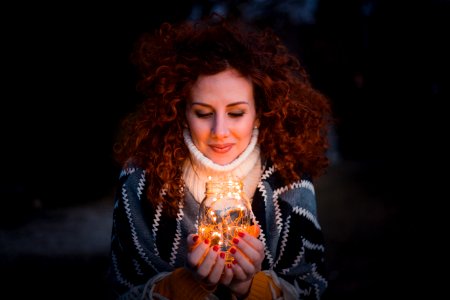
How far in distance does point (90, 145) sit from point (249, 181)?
4.62 meters

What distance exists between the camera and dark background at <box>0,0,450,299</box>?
14.9ft

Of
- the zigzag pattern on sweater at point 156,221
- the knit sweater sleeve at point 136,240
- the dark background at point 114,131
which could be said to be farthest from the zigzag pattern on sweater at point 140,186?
the dark background at point 114,131

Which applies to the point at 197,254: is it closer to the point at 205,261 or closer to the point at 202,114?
the point at 205,261

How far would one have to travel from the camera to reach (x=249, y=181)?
2.30 meters

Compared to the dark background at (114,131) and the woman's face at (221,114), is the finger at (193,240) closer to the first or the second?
the woman's face at (221,114)

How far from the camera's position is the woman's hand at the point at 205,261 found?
175cm

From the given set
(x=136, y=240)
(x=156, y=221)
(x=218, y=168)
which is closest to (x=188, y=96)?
(x=218, y=168)

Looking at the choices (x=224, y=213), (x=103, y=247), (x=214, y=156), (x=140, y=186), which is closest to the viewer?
(x=224, y=213)

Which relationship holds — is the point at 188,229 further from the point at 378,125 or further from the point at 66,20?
the point at 378,125

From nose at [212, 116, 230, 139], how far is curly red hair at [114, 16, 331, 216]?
0.23m

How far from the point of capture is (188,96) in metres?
2.19

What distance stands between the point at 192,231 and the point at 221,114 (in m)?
0.64

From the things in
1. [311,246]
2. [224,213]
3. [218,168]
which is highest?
[218,168]

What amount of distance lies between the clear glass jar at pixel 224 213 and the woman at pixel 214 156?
19 centimetres
